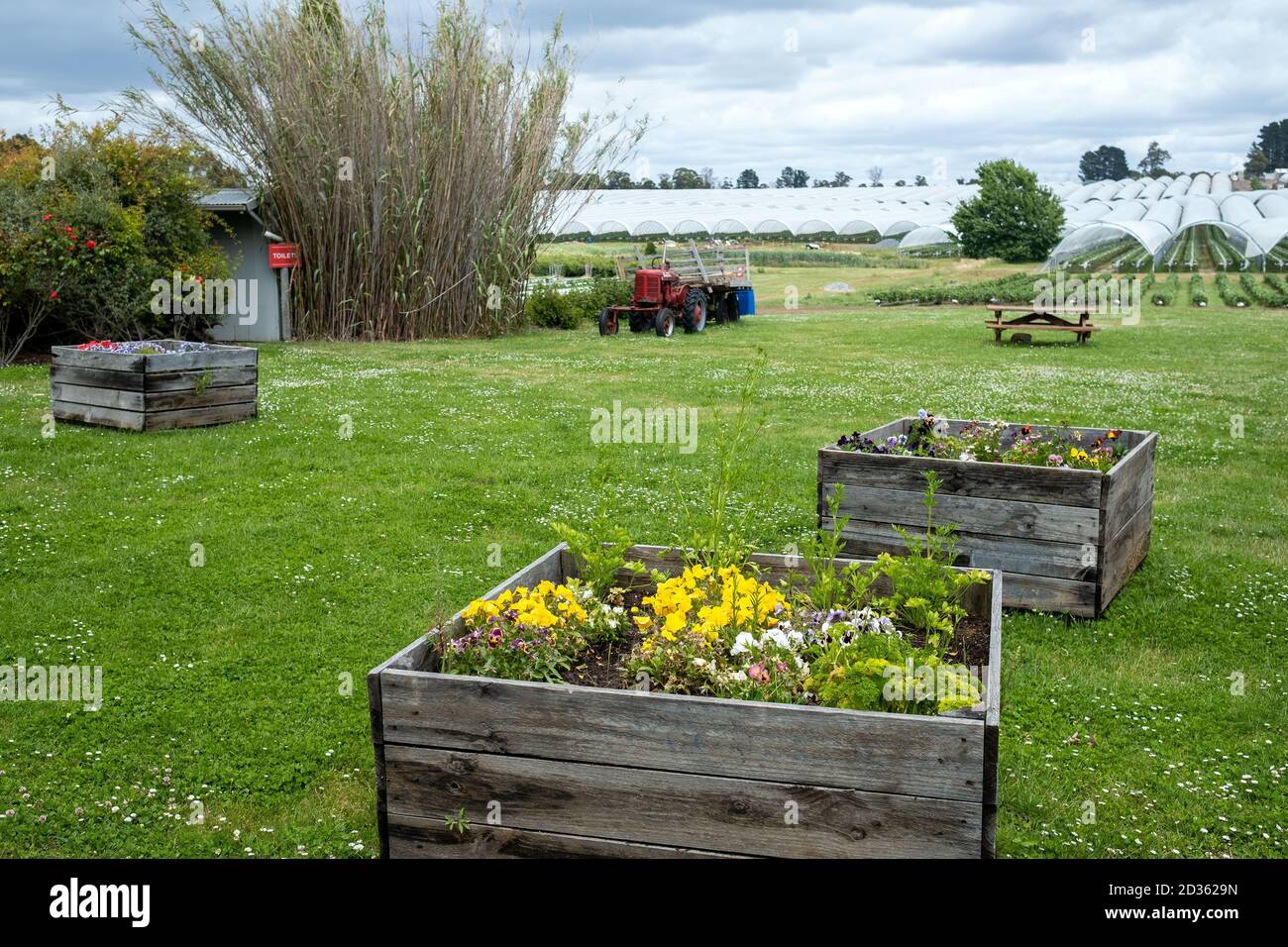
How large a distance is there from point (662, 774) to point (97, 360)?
913 cm

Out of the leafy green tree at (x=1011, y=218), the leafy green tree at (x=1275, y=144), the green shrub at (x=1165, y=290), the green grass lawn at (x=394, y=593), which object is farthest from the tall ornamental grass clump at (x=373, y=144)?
the leafy green tree at (x=1275, y=144)

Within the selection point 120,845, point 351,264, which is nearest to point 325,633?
Result: point 120,845

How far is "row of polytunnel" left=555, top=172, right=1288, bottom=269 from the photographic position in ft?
131

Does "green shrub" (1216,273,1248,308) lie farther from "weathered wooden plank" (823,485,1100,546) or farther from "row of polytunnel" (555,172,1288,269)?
"weathered wooden plank" (823,485,1100,546)

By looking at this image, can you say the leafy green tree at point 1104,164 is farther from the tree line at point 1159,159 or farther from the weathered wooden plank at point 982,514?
the weathered wooden plank at point 982,514

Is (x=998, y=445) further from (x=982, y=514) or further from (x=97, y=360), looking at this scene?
(x=97, y=360)

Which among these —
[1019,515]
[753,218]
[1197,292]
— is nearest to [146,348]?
[1019,515]

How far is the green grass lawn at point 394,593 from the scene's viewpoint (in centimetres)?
386

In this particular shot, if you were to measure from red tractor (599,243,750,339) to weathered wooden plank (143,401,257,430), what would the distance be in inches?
437

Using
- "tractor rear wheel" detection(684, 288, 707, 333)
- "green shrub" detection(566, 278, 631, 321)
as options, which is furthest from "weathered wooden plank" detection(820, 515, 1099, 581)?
"green shrub" detection(566, 278, 631, 321)

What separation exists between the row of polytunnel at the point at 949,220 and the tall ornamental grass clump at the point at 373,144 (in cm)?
2516
